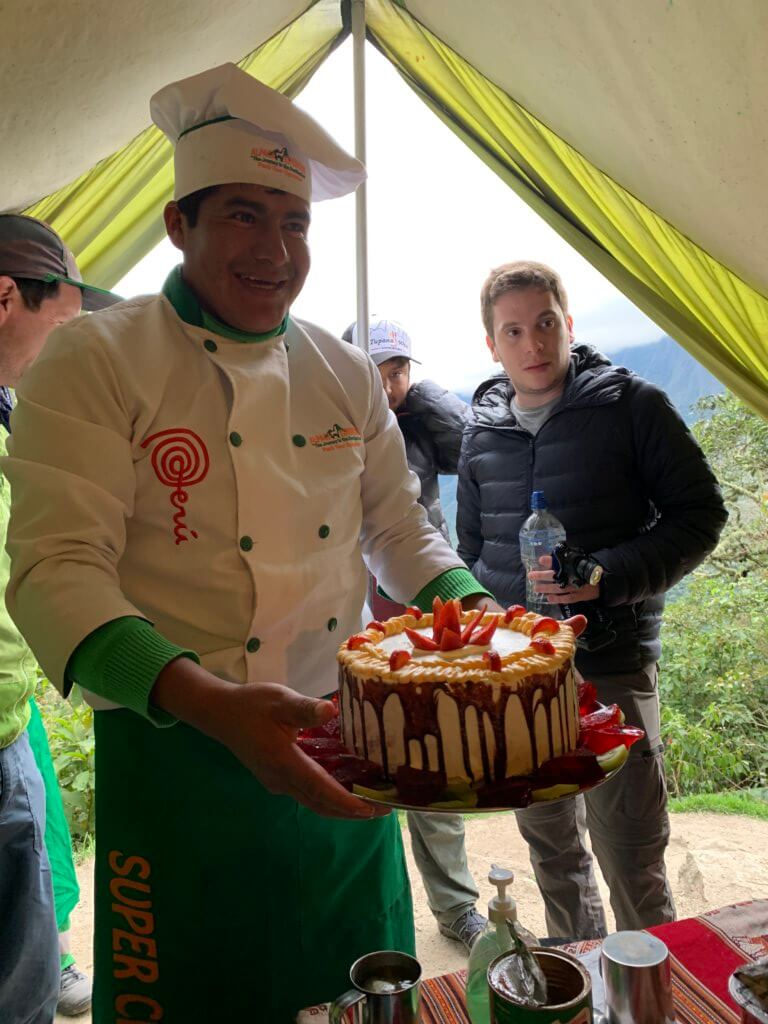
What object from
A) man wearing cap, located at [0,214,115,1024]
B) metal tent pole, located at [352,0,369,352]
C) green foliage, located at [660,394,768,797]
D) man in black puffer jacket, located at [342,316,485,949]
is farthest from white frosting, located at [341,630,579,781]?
green foliage, located at [660,394,768,797]

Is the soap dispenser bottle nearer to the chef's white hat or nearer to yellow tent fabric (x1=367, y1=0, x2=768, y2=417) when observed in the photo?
the chef's white hat

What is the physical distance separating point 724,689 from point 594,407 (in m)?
3.11

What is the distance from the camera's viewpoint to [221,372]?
1528mm

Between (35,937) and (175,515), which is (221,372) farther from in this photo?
(35,937)

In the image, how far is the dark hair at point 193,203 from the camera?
1559 millimetres

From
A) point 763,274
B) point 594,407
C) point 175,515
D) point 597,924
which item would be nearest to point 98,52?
point 175,515

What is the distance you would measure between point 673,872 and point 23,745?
2747mm

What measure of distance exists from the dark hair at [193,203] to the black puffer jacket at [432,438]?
1.62 m

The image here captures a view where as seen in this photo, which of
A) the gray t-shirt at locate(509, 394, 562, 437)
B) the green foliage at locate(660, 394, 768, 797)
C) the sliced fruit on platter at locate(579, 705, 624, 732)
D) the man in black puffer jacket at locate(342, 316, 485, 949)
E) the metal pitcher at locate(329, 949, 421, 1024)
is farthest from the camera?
the green foliage at locate(660, 394, 768, 797)

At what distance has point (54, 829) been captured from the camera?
98.3 inches

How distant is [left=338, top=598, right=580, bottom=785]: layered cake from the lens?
50.7 inches

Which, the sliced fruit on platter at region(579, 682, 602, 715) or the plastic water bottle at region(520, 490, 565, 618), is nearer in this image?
the sliced fruit on platter at region(579, 682, 602, 715)

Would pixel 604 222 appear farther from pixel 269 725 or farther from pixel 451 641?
pixel 269 725

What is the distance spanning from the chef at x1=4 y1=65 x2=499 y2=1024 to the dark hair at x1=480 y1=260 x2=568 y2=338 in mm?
971
